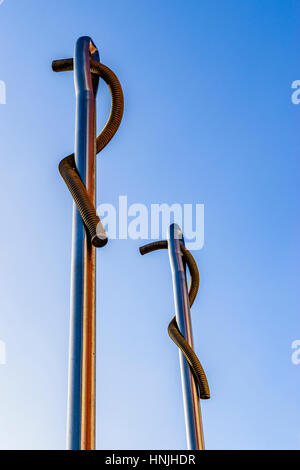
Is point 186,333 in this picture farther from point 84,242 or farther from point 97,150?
point 84,242

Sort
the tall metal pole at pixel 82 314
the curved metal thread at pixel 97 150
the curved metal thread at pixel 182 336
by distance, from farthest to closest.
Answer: the curved metal thread at pixel 182 336 → the curved metal thread at pixel 97 150 → the tall metal pole at pixel 82 314

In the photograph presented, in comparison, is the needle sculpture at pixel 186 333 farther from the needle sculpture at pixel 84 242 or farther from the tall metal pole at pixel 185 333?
the needle sculpture at pixel 84 242

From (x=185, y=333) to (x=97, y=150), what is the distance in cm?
215

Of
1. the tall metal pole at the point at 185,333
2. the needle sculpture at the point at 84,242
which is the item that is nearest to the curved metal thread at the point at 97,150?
the needle sculpture at the point at 84,242

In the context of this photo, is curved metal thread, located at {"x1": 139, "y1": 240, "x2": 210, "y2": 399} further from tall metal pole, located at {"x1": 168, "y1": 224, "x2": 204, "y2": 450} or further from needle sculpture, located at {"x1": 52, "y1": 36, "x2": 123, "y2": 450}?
needle sculpture, located at {"x1": 52, "y1": 36, "x2": 123, "y2": 450}

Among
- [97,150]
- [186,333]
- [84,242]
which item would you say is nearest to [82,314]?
[84,242]

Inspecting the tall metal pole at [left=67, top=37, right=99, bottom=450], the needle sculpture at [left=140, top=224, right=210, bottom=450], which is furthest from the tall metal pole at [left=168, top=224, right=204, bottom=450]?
the tall metal pole at [left=67, top=37, right=99, bottom=450]

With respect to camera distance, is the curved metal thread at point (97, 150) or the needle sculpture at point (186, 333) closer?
the curved metal thread at point (97, 150)

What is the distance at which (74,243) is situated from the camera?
2111 mm

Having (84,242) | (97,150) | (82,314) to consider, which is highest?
(97,150)

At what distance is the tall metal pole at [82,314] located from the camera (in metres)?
1.78

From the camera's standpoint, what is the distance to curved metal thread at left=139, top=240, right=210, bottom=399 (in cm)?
354

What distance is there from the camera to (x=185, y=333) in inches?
166

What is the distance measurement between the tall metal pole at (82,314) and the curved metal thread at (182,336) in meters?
1.75
